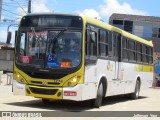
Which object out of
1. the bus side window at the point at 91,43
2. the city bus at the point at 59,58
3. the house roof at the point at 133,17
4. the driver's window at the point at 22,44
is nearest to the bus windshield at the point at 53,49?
the city bus at the point at 59,58

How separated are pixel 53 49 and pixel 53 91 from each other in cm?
131

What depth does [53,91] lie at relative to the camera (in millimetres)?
13945

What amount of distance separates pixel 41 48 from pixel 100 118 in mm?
3116

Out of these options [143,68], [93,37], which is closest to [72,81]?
[93,37]

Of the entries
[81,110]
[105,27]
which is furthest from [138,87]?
[81,110]

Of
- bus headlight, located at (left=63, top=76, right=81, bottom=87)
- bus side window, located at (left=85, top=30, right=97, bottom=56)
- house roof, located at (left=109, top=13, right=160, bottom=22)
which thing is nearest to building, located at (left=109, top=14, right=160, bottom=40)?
house roof, located at (left=109, top=13, right=160, bottom=22)

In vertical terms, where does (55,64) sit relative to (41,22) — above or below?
below

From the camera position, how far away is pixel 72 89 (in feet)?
45.2

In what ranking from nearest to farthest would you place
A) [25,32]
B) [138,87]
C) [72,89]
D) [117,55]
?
[72,89], [25,32], [117,55], [138,87]

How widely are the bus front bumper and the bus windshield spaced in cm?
68

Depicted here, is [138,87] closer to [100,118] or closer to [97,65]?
[97,65]

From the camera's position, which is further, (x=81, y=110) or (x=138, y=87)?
(x=138, y=87)

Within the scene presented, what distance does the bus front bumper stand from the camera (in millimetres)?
13781

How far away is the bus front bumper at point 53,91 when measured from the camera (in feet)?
45.2
